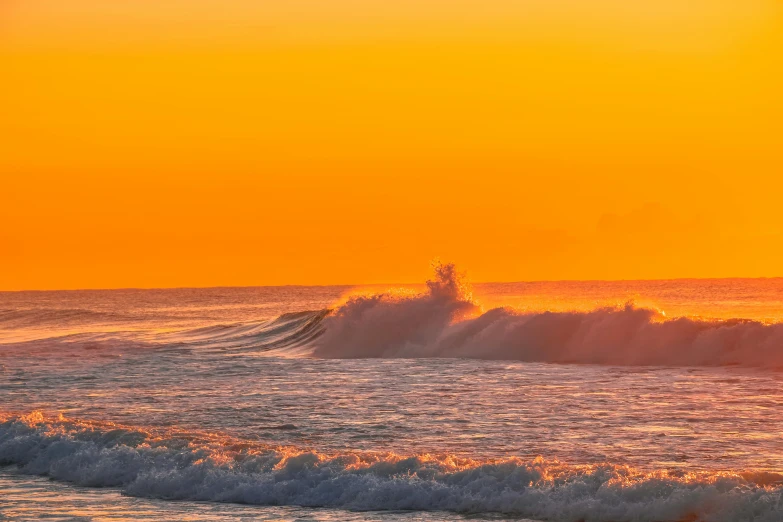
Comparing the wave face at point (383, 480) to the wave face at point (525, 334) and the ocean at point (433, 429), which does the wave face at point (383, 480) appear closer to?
the ocean at point (433, 429)

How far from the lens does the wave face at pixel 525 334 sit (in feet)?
107

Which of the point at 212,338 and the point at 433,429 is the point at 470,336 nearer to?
the point at 212,338

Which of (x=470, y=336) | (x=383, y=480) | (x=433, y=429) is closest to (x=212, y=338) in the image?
(x=470, y=336)

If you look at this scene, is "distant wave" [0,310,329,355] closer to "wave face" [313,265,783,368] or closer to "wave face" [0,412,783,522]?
"wave face" [313,265,783,368]

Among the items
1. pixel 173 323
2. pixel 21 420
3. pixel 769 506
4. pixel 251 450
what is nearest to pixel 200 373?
pixel 21 420

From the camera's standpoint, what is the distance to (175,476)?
53.3ft

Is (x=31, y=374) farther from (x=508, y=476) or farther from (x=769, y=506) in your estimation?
(x=769, y=506)

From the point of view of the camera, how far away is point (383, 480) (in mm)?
15164

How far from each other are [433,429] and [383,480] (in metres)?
4.36

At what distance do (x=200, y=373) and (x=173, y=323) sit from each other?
40282 millimetres

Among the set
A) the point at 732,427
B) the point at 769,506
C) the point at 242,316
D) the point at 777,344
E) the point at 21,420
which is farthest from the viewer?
the point at 242,316

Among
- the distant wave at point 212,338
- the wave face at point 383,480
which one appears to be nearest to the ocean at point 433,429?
the wave face at point 383,480

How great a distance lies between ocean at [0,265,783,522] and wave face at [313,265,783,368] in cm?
10

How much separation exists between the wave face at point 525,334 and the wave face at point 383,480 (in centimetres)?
1752
